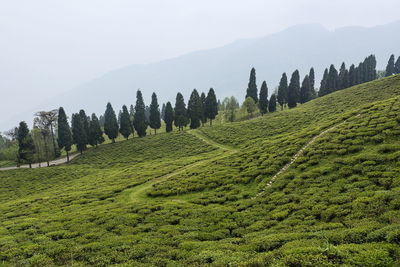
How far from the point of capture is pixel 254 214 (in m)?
18.4

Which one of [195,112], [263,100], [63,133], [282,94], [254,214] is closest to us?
[254,214]

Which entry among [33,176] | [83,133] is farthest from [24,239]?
[83,133]

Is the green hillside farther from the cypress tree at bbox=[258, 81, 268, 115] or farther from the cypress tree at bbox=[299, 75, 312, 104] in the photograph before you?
the cypress tree at bbox=[299, 75, 312, 104]

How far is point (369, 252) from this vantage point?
31.3 feet

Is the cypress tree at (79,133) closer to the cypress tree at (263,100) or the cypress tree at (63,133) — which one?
the cypress tree at (63,133)

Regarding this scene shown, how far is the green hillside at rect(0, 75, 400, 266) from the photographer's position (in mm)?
11578

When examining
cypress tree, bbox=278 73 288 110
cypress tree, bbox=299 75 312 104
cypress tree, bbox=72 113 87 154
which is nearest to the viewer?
cypress tree, bbox=72 113 87 154

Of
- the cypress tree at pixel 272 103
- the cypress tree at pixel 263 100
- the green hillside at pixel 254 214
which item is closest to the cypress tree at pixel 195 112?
the cypress tree at pixel 263 100

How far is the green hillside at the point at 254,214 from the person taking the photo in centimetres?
1158

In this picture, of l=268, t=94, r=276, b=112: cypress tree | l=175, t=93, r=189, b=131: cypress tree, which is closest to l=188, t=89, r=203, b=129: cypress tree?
l=175, t=93, r=189, b=131: cypress tree

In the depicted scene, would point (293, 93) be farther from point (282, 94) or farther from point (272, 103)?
point (272, 103)

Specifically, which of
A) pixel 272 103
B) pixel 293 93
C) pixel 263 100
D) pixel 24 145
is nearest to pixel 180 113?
pixel 263 100

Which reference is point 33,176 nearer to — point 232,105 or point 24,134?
point 24,134

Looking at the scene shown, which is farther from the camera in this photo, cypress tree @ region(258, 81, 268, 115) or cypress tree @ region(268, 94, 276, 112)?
cypress tree @ region(268, 94, 276, 112)
